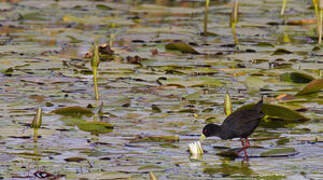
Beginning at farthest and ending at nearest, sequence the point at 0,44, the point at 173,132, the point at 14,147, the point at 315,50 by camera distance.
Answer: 1. the point at 0,44
2. the point at 315,50
3. the point at 173,132
4. the point at 14,147

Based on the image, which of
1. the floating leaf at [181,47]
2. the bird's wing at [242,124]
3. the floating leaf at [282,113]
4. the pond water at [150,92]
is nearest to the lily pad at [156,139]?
the pond water at [150,92]

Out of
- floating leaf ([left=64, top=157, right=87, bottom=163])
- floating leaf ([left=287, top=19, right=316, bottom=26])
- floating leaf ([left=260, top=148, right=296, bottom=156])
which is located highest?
floating leaf ([left=260, top=148, right=296, bottom=156])

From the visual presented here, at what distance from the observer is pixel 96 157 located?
4145 mm

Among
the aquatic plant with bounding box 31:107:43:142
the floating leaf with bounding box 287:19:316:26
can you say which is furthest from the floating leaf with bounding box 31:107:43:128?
the floating leaf with bounding box 287:19:316:26

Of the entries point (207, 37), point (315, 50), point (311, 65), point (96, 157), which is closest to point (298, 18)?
point (207, 37)

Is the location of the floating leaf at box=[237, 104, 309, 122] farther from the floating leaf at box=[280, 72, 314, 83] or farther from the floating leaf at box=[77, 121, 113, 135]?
the floating leaf at box=[280, 72, 314, 83]

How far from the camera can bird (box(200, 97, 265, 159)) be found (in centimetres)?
435

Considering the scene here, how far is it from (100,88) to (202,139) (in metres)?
1.82

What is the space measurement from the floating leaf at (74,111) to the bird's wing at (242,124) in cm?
111

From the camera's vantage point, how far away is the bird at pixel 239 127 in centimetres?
435

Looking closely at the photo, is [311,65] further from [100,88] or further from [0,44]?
[0,44]

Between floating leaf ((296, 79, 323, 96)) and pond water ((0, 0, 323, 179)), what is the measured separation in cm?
5

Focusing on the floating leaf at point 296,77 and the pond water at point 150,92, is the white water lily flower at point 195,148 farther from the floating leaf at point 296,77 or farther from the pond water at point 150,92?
the floating leaf at point 296,77

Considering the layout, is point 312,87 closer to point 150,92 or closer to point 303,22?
point 150,92
